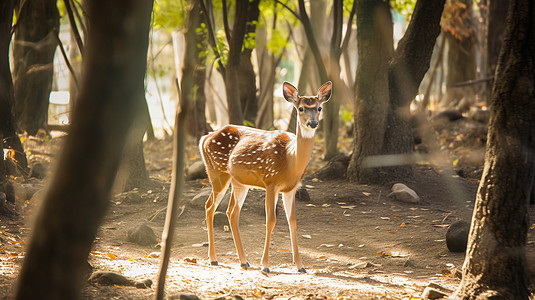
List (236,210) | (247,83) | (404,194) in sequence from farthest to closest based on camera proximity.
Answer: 1. (247,83)
2. (404,194)
3. (236,210)

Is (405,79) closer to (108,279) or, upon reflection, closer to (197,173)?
(197,173)

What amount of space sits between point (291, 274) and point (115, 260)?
1.84 m

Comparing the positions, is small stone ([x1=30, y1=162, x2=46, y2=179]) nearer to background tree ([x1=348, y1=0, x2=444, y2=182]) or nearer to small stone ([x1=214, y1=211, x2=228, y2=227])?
small stone ([x1=214, y1=211, x2=228, y2=227])

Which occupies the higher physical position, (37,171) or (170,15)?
(170,15)

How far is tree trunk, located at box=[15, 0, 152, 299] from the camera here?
4023 mm

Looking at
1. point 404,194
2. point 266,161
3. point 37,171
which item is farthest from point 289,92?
point 37,171

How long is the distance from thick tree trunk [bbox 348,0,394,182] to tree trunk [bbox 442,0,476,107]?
830cm

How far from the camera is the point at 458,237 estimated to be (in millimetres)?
7980

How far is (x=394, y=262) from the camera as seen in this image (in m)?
7.84

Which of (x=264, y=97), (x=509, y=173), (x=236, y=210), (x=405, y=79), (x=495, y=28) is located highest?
(x=495, y=28)

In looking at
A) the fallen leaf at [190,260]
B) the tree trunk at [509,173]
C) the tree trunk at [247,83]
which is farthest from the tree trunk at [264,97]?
the tree trunk at [509,173]

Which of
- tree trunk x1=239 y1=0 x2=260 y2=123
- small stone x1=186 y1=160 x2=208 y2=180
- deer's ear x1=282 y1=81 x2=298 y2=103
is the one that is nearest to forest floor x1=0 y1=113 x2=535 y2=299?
small stone x1=186 y1=160 x2=208 y2=180

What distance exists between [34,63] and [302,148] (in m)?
11.2

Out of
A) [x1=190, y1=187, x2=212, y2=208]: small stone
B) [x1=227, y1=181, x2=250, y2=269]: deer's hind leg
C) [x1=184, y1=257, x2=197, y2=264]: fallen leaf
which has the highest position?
[x1=227, y1=181, x2=250, y2=269]: deer's hind leg
